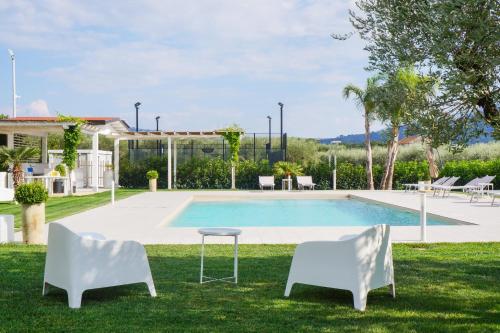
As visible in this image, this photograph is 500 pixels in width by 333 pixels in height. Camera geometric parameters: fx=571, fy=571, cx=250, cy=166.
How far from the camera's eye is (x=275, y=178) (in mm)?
24469

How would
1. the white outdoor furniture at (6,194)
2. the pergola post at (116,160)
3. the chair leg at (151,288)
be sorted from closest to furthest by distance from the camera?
the chair leg at (151,288) < the white outdoor furniture at (6,194) < the pergola post at (116,160)

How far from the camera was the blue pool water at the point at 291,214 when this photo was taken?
44.0ft

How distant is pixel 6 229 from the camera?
28.3ft

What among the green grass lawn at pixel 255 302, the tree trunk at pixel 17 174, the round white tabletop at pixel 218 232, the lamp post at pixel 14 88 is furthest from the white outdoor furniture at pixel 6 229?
the lamp post at pixel 14 88

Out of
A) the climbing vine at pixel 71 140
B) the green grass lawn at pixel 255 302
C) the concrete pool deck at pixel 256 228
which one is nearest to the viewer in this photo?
the green grass lawn at pixel 255 302

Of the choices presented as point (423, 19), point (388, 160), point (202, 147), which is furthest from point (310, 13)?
point (202, 147)

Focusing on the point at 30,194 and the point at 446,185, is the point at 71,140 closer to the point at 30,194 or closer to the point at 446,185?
the point at 30,194

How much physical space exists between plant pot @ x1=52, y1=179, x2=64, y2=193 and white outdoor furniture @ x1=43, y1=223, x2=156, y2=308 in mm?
14752

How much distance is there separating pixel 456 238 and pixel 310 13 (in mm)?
4338

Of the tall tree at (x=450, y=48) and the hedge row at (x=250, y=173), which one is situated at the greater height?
the tall tree at (x=450, y=48)

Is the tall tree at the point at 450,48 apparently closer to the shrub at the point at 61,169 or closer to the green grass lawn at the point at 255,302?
the green grass lawn at the point at 255,302

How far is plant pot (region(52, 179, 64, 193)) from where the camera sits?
1936 cm

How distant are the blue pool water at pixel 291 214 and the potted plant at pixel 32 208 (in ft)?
15.3

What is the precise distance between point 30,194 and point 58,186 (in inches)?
462
